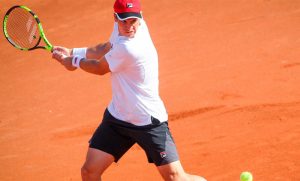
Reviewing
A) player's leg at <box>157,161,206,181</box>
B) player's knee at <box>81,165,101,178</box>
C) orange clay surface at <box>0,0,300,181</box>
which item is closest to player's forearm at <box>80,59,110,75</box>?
player's knee at <box>81,165,101,178</box>

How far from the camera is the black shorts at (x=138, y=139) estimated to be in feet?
16.6

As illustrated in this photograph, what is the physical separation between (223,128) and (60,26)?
6.63 m

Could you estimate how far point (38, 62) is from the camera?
38.8 feet

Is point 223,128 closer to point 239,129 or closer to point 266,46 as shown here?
point 239,129

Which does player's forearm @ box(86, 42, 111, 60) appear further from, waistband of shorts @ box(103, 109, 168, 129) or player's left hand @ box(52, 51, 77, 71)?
waistband of shorts @ box(103, 109, 168, 129)

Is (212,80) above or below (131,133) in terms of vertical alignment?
below

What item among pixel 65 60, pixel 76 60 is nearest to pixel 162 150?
pixel 76 60

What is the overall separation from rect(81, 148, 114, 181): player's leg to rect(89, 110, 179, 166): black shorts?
5 centimetres

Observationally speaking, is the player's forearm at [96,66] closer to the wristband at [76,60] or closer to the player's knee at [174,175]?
the wristband at [76,60]

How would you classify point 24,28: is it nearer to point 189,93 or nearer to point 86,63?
point 86,63

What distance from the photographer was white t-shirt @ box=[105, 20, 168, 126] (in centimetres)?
483

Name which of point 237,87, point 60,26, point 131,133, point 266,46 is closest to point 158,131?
point 131,133

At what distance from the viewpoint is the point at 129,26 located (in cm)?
484

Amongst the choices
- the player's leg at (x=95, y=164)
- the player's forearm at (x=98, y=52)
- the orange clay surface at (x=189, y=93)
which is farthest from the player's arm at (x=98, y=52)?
the orange clay surface at (x=189, y=93)
